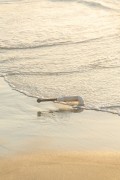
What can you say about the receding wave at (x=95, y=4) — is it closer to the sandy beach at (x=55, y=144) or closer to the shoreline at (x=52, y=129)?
the sandy beach at (x=55, y=144)

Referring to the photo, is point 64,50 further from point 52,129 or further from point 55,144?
point 55,144

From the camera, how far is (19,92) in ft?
21.5

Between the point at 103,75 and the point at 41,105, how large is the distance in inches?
62.8

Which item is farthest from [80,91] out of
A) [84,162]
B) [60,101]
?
[84,162]

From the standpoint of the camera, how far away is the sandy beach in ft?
13.9

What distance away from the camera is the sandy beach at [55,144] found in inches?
166

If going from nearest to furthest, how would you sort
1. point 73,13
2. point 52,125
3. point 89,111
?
point 52,125, point 89,111, point 73,13

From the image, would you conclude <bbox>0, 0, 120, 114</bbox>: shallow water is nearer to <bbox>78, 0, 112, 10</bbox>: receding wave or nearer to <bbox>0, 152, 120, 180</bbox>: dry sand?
<bbox>78, 0, 112, 10</bbox>: receding wave

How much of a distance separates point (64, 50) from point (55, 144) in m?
3.99

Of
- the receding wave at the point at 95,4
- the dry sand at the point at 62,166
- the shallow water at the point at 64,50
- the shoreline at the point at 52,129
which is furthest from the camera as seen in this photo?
the receding wave at the point at 95,4

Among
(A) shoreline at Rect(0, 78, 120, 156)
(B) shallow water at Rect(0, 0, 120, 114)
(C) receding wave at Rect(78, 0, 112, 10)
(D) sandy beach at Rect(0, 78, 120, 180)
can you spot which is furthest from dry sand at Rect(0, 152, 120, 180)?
(C) receding wave at Rect(78, 0, 112, 10)

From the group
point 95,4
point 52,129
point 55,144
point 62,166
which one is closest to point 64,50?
point 52,129

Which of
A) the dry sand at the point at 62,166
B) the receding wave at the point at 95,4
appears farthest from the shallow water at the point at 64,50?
the dry sand at the point at 62,166

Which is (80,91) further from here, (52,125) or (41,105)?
(52,125)
